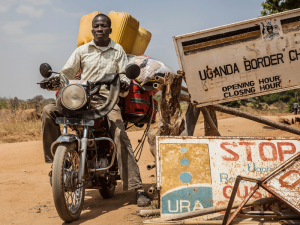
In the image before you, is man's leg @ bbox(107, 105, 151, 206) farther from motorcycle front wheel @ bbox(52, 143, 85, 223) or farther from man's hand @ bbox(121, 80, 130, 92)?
motorcycle front wheel @ bbox(52, 143, 85, 223)

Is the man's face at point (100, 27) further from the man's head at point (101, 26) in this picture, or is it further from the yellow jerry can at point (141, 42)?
the yellow jerry can at point (141, 42)

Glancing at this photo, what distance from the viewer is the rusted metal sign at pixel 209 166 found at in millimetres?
2877

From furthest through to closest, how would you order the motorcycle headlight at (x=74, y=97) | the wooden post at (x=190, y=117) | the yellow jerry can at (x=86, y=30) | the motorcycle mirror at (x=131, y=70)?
the yellow jerry can at (x=86, y=30) → the wooden post at (x=190, y=117) → the motorcycle mirror at (x=131, y=70) → the motorcycle headlight at (x=74, y=97)

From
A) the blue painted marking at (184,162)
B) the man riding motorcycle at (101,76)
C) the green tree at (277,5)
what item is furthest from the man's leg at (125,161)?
the green tree at (277,5)

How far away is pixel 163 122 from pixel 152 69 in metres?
0.85

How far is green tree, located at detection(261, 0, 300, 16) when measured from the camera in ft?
48.6

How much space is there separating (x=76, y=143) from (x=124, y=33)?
2.30 meters

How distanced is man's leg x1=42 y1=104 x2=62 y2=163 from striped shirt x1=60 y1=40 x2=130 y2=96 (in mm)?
580

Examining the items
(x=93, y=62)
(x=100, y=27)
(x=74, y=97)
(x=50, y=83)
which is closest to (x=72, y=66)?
(x=93, y=62)

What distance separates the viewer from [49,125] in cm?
368

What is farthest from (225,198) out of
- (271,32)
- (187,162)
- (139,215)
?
(271,32)

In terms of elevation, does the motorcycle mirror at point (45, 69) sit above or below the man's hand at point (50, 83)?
Result: above

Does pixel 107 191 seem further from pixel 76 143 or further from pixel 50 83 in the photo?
pixel 50 83

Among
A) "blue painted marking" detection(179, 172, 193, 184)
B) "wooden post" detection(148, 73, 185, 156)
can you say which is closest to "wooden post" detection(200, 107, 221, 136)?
"wooden post" detection(148, 73, 185, 156)
